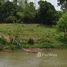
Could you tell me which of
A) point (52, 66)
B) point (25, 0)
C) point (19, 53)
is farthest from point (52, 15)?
point (52, 66)

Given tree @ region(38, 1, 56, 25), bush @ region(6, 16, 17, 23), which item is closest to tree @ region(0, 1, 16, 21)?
bush @ region(6, 16, 17, 23)

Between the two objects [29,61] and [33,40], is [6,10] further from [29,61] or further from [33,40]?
→ [29,61]

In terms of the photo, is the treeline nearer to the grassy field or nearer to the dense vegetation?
the dense vegetation

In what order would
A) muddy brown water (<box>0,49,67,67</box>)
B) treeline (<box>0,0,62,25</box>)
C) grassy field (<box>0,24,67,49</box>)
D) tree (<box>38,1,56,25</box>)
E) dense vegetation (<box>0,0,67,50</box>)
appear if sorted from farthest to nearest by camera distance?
treeline (<box>0,0,62,25</box>)
tree (<box>38,1,56,25</box>)
dense vegetation (<box>0,0,67,50</box>)
grassy field (<box>0,24,67,49</box>)
muddy brown water (<box>0,49,67,67</box>)

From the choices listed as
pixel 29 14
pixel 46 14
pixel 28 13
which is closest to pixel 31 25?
pixel 46 14

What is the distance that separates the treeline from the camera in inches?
2213

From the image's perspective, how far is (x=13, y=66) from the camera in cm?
2277

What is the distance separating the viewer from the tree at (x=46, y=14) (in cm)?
5584

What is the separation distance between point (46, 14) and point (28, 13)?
385 centimetres

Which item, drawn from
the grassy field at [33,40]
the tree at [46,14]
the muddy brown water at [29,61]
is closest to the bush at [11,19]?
the tree at [46,14]

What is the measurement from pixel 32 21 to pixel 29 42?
74.7 ft

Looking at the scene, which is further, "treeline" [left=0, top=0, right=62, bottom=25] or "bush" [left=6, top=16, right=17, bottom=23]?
"bush" [left=6, top=16, right=17, bottom=23]

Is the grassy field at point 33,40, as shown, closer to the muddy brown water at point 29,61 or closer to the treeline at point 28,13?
the muddy brown water at point 29,61

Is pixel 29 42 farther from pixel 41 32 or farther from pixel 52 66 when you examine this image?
pixel 52 66
